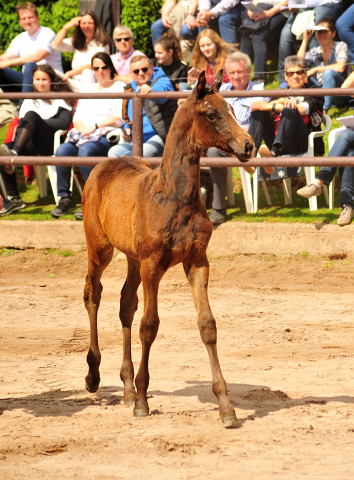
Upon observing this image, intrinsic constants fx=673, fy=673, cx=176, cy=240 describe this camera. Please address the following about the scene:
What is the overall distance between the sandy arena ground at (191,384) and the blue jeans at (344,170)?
34.1 inches

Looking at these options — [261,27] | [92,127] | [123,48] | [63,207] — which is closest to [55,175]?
[63,207]

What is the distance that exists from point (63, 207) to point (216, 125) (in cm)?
582

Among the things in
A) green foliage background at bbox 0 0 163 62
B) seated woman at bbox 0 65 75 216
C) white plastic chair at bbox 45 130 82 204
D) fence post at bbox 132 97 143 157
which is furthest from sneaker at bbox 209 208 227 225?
green foliage background at bbox 0 0 163 62

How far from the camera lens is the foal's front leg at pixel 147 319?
4.19 m

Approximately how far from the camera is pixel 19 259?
9047mm

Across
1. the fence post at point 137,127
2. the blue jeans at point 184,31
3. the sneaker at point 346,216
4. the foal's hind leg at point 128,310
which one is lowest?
the sneaker at point 346,216

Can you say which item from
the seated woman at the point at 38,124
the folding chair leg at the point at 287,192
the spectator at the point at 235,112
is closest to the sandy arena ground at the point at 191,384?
the spectator at the point at 235,112

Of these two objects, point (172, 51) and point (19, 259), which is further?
point (172, 51)

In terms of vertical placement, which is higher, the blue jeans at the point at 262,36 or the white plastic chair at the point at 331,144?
the blue jeans at the point at 262,36

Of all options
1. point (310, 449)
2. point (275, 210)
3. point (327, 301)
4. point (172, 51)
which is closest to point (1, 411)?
point (310, 449)

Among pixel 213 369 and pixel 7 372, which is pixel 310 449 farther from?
pixel 7 372

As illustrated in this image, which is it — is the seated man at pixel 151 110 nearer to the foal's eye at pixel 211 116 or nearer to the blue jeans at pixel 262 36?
the blue jeans at pixel 262 36

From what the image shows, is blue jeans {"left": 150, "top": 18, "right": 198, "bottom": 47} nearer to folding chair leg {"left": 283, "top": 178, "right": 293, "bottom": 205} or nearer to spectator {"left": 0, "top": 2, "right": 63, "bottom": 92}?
spectator {"left": 0, "top": 2, "right": 63, "bottom": 92}

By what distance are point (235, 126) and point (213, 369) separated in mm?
1492
